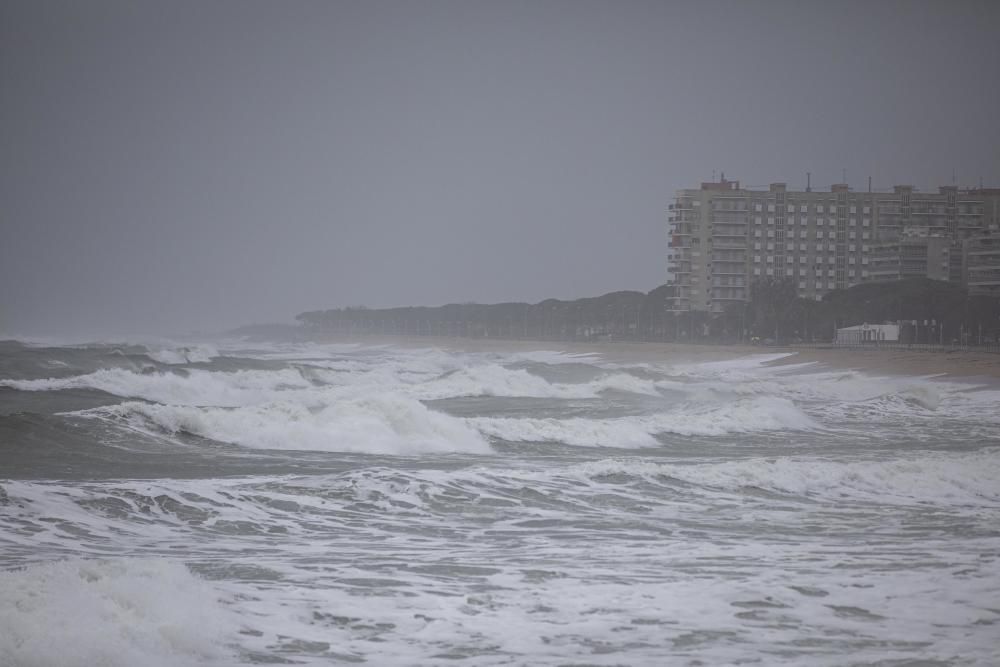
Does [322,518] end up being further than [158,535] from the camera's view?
Yes

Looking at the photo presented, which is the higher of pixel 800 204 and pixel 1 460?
pixel 800 204

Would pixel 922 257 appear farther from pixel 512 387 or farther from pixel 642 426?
pixel 642 426

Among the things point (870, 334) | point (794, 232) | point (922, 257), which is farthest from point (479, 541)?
point (794, 232)

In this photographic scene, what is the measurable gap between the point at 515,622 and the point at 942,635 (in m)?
3.09

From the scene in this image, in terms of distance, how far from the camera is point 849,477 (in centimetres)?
1584

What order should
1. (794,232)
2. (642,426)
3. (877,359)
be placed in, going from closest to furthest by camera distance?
(642,426) < (877,359) < (794,232)

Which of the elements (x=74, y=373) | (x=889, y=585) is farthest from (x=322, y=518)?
(x=74, y=373)

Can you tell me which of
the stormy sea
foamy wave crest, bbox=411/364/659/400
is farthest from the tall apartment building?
the stormy sea

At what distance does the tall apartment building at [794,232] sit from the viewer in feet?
486

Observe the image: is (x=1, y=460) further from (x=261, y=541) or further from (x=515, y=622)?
(x=515, y=622)

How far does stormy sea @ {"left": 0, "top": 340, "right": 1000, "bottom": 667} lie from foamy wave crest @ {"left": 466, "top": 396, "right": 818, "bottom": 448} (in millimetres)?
95

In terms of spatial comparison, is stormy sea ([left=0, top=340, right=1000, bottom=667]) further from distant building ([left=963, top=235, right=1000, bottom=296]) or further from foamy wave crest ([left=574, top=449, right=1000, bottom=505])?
distant building ([left=963, top=235, right=1000, bottom=296])

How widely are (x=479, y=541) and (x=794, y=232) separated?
14596 cm

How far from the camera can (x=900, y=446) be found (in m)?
21.3
